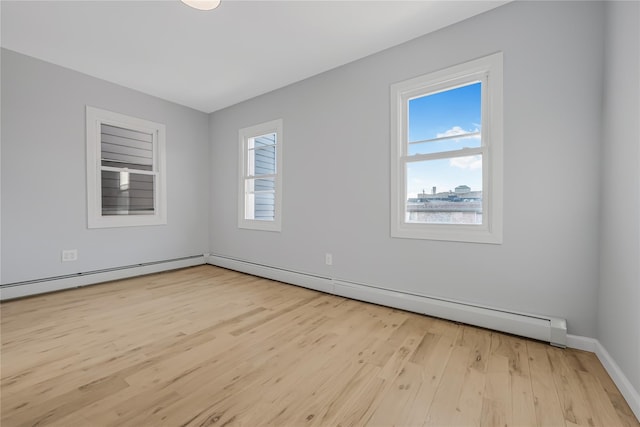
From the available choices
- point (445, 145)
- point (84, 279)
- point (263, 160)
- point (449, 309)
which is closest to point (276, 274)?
point (263, 160)

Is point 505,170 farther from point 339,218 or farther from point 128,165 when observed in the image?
point 128,165

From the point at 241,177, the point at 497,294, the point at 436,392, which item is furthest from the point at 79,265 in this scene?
the point at 497,294

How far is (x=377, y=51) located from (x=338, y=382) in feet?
10.2

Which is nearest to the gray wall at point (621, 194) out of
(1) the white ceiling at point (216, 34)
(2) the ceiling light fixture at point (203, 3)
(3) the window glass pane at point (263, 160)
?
(1) the white ceiling at point (216, 34)

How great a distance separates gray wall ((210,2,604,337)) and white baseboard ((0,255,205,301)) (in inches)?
79.4

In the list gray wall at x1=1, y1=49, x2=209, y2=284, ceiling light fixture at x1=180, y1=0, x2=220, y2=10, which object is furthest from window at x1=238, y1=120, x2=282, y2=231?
ceiling light fixture at x1=180, y1=0, x2=220, y2=10

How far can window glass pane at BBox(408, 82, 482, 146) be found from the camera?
8.23 ft

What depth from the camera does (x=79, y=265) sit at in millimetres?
3514

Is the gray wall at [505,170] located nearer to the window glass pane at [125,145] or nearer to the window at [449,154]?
the window at [449,154]

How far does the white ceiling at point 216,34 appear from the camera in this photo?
2.35m

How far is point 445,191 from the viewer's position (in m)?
2.63

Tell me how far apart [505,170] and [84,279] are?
4.88 meters

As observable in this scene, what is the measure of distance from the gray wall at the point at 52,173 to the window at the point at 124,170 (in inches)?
3.9

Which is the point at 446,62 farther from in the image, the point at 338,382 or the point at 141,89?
the point at 141,89
